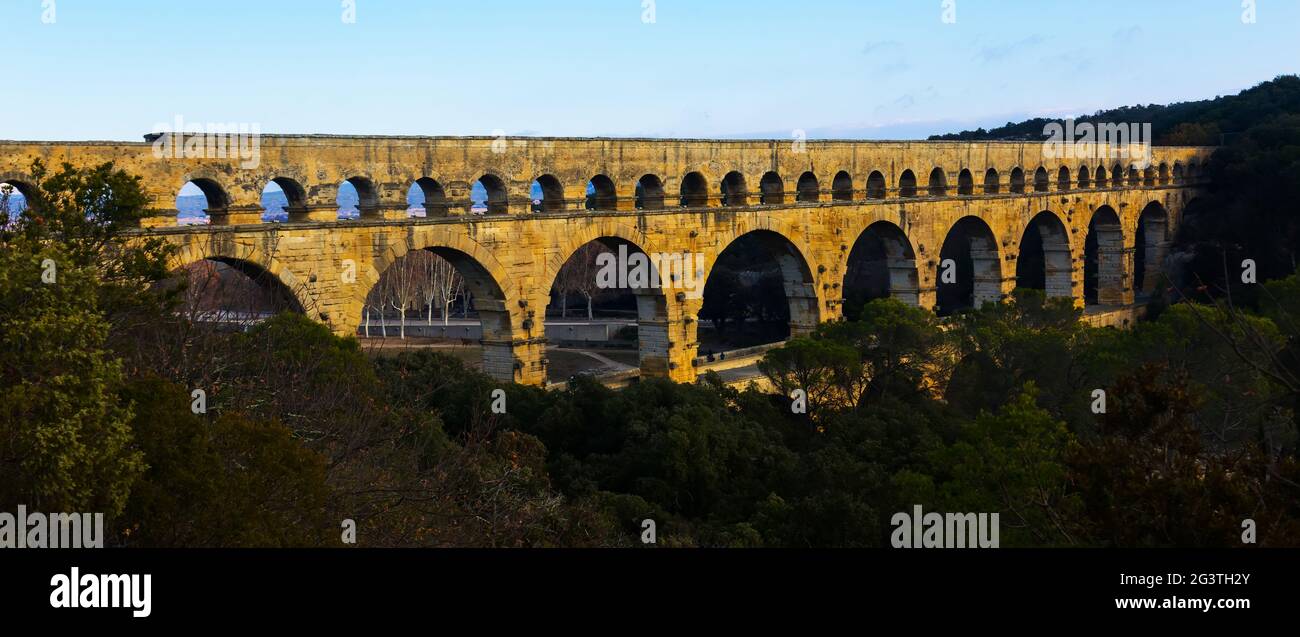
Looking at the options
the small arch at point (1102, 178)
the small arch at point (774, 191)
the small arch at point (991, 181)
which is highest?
the small arch at point (1102, 178)

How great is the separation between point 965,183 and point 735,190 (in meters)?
12.2

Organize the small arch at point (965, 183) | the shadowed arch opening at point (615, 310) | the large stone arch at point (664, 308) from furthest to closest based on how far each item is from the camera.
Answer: the small arch at point (965, 183) → the shadowed arch opening at point (615, 310) → the large stone arch at point (664, 308)

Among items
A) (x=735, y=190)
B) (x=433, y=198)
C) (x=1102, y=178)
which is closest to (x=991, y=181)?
(x=1102, y=178)

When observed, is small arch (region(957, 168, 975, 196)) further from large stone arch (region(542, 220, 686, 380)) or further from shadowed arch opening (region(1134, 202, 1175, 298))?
shadowed arch opening (region(1134, 202, 1175, 298))

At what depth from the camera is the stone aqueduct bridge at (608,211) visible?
2422 centimetres

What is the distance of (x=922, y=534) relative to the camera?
19.5 m

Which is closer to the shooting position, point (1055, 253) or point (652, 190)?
point (652, 190)

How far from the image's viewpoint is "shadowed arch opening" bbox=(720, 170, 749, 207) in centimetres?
3494

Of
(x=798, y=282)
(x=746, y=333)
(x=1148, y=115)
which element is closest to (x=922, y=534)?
(x=798, y=282)

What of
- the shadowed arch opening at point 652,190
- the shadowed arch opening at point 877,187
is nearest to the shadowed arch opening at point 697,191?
the shadowed arch opening at point 652,190

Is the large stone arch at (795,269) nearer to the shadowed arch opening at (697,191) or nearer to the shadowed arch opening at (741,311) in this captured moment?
the shadowed arch opening at (697,191)

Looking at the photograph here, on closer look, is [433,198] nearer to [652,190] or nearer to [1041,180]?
[652,190]

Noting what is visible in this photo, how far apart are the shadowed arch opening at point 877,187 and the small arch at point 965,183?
4406mm

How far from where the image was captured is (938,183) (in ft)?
139
